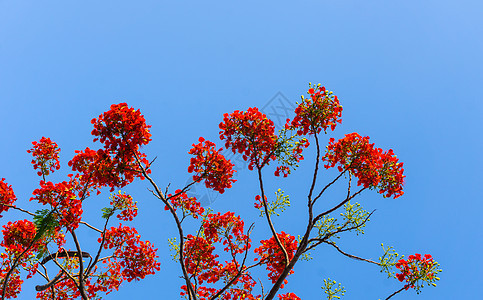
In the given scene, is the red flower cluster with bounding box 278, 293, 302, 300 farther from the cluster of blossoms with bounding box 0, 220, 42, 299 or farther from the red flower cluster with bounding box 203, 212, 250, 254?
the cluster of blossoms with bounding box 0, 220, 42, 299

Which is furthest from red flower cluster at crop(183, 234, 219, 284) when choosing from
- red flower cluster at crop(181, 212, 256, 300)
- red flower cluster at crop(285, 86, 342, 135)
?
red flower cluster at crop(285, 86, 342, 135)

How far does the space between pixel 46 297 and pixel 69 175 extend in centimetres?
455

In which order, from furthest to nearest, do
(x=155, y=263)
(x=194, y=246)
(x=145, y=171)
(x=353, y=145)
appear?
(x=155, y=263) < (x=194, y=246) < (x=353, y=145) < (x=145, y=171)

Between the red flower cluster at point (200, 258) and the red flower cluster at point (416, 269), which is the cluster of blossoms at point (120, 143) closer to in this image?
the red flower cluster at point (200, 258)

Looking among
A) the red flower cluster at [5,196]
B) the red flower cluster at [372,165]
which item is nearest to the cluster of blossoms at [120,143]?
the red flower cluster at [5,196]

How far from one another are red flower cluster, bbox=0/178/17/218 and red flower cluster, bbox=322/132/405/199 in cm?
808

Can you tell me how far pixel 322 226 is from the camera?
6.93 metres

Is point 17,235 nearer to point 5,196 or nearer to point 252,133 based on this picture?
point 5,196

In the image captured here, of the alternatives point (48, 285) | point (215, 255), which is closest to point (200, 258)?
point (215, 255)

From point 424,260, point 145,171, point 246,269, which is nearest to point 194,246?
point 246,269

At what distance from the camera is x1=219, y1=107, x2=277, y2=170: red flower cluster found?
683cm

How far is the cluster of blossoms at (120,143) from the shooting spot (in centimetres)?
609

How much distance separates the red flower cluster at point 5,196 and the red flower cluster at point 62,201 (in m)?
1.33

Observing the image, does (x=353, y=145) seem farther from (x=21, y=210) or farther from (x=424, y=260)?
(x=21, y=210)
